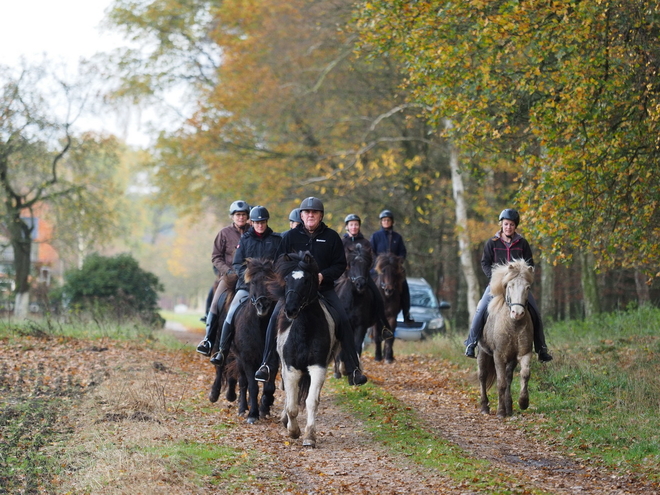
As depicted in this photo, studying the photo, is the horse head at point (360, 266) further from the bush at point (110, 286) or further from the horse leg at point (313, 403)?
the bush at point (110, 286)

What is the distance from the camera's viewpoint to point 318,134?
105 ft

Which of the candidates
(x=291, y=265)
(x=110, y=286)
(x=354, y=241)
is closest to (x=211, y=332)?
(x=291, y=265)

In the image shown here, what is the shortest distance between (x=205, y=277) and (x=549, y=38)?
71099 millimetres

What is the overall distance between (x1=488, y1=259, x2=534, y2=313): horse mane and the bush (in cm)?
1592

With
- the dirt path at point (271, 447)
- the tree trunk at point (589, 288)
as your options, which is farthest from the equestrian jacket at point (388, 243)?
the tree trunk at point (589, 288)

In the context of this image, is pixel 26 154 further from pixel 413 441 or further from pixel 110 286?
→ pixel 413 441

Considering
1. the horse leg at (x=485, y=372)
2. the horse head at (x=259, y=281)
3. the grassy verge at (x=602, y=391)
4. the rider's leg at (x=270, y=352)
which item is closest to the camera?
the grassy verge at (x=602, y=391)

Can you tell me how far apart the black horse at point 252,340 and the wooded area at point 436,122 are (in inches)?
179

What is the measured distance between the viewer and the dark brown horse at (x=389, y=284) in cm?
1703

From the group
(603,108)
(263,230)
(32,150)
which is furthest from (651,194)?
(32,150)

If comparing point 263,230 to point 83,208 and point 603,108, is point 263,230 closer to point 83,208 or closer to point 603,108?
point 603,108

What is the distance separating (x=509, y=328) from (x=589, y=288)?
9.85 m

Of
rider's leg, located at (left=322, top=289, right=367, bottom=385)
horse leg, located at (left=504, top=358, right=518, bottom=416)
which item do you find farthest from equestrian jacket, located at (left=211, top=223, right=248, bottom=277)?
horse leg, located at (left=504, top=358, right=518, bottom=416)

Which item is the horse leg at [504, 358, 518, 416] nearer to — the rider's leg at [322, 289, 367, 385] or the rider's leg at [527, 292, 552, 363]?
the rider's leg at [527, 292, 552, 363]
